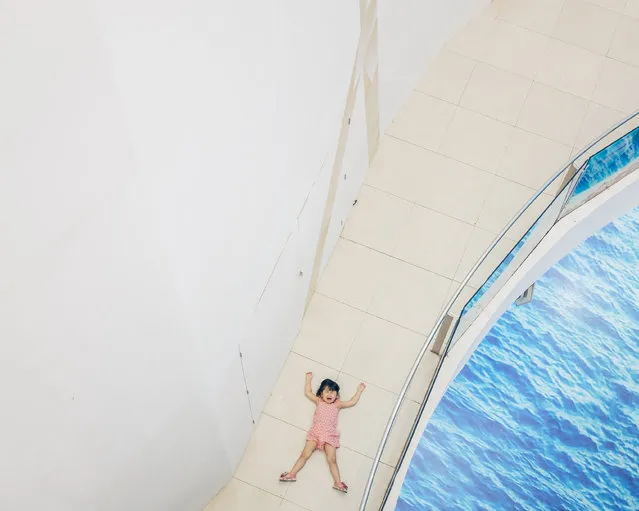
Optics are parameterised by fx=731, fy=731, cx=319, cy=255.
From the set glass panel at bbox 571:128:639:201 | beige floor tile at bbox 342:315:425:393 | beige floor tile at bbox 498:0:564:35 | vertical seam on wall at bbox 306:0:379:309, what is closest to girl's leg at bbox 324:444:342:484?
beige floor tile at bbox 342:315:425:393

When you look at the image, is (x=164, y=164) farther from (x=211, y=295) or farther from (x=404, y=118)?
(x=404, y=118)

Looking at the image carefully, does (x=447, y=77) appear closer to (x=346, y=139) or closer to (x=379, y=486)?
(x=346, y=139)

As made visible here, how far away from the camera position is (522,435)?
8000 mm

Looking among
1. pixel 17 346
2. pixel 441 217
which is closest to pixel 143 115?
pixel 17 346

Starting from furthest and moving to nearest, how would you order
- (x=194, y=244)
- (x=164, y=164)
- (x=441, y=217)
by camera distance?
(x=441, y=217)
(x=194, y=244)
(x=164, y=164)

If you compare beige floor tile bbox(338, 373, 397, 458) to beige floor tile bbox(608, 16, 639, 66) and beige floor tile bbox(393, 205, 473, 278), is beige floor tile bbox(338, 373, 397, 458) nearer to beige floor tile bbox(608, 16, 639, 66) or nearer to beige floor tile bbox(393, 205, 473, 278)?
beige floor tile bbox(393, 205, 473, 278)

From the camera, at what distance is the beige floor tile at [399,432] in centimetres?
586

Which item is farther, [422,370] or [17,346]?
[422,370]

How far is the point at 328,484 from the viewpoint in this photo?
5727 mm

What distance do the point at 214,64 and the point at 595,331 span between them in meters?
6.74

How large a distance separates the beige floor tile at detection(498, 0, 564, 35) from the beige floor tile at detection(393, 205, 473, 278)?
8.24 feet

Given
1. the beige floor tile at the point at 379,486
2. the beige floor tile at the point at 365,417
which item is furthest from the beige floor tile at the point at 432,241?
the beige floor tile at the point at 379,486

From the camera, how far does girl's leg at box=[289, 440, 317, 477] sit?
5.69 metres

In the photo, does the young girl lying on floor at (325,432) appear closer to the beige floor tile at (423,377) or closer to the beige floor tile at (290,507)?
the beige floor tile at (290,507)
